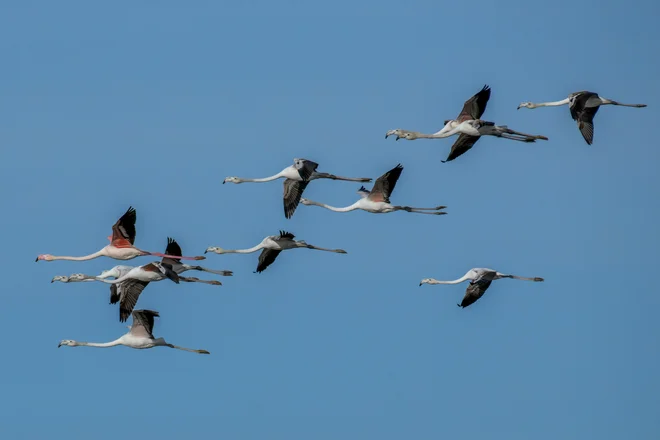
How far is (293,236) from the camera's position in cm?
5669

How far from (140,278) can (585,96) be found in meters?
16.1

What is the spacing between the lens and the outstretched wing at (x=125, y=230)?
52.4 m

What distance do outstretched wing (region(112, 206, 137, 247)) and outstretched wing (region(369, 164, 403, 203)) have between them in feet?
26.7

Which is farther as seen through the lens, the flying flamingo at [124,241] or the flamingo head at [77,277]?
the flamingo head at [77,277]

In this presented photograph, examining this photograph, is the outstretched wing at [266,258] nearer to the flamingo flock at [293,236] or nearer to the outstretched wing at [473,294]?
the flamingo flock at [293,236]

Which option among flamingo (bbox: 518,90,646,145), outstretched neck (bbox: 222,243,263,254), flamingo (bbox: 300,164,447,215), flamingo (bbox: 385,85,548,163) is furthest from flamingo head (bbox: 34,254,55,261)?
flamingo (bbox: 518,90,646,145)

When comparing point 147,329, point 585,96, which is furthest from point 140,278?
Result: point 585,96

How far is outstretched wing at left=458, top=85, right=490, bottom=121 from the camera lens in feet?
174

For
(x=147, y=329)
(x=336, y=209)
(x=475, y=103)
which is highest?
(x=475, y=103)

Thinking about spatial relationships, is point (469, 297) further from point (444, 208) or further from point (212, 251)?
point (212, 251)

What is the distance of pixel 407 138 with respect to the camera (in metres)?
56.4

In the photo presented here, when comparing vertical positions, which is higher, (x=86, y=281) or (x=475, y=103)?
(x=475, y=103)

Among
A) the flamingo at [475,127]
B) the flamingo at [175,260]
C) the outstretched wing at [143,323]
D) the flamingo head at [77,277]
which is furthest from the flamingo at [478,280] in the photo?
the flamingo head at [77,277]

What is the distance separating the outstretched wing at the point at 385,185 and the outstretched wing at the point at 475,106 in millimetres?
2875
